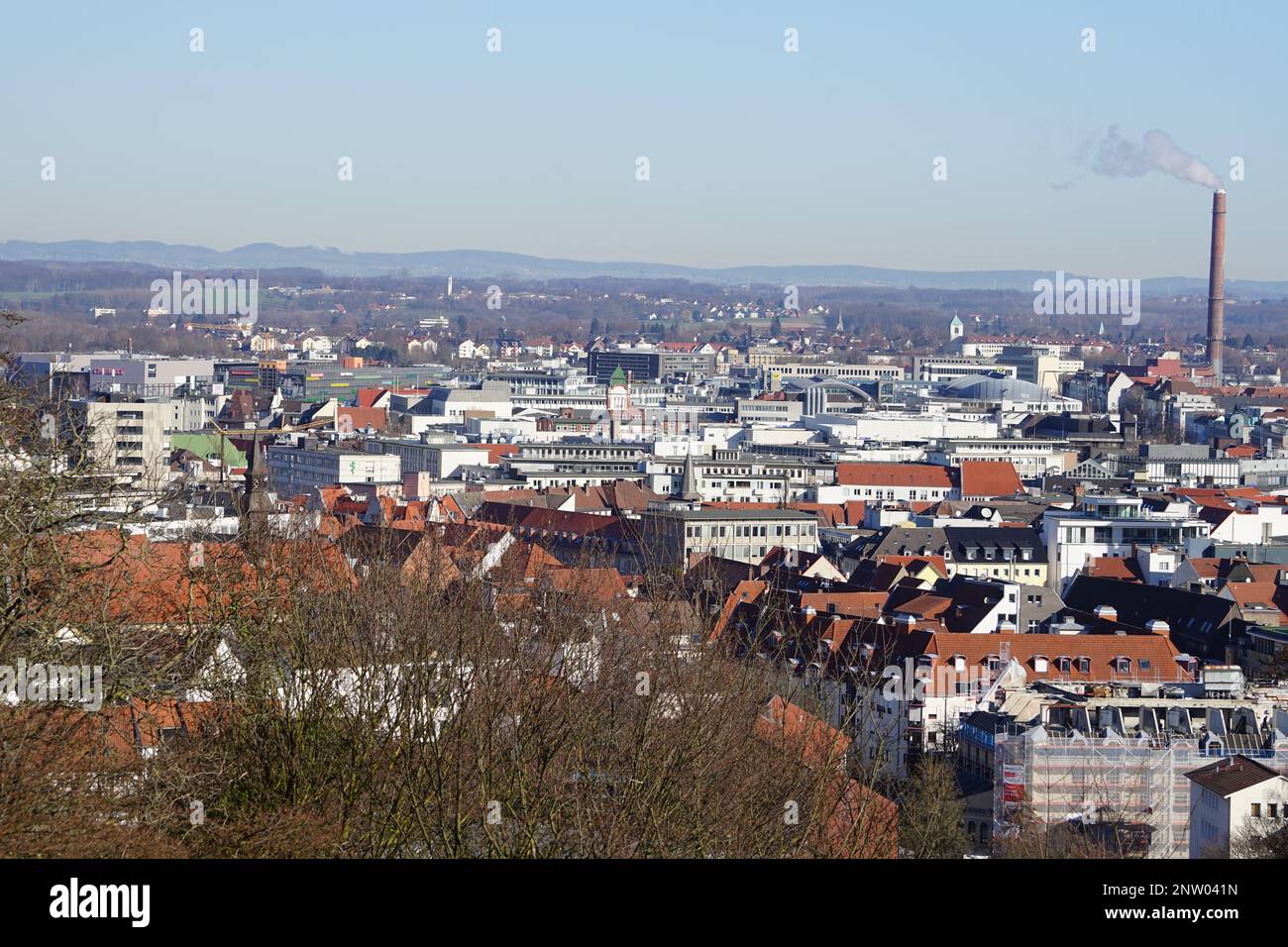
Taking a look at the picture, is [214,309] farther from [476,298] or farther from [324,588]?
[324,588]

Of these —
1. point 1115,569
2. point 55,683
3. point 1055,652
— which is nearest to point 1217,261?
point 1115,569

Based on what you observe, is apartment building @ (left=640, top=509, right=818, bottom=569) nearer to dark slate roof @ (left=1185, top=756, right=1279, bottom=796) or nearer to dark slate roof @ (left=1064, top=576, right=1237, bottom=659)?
dark slate roof @ (left=1064, top=576, right=1237, bottom=659)

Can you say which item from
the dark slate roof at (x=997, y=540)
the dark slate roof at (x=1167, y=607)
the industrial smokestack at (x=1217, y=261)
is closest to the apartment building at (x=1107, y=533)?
the dark slate roof at (x=997, y=540)

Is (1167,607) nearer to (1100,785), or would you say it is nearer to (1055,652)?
(1055,652)
